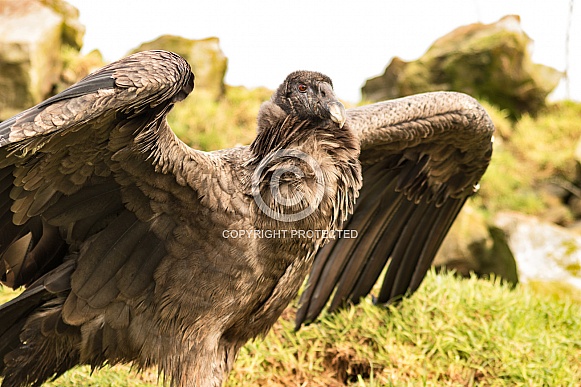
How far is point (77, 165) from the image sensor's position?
9.23 feet

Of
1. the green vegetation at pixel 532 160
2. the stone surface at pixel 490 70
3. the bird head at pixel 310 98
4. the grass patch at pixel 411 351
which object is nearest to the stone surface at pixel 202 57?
the stone surface at pixel 490 70

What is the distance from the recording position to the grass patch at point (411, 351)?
445 centimetres

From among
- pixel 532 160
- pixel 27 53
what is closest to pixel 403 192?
pixel 27 53

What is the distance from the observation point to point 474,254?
22.9ft

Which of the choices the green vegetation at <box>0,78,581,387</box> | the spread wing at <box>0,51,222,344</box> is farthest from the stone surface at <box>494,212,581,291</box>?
the spread wing at <box>0,51,222,344</box>

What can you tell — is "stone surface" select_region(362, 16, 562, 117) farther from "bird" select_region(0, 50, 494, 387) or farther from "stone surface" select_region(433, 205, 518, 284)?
"bird" select_region(0, 50, 494, 387)

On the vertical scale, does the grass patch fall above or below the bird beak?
below

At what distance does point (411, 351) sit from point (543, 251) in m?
4.11

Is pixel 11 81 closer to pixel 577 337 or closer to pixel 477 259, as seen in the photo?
pixel 477 259

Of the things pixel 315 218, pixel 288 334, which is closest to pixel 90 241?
pixel 315 218

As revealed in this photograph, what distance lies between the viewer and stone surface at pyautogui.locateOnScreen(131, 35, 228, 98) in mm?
12141

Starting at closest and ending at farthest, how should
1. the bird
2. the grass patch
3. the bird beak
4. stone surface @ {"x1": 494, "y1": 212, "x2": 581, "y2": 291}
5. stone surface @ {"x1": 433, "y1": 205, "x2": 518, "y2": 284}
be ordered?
the bird, the bird beak, the grass patch, stone surface @ {"x1": 433, "y1": 205, "x2": 518, "y2": 284}, stone surface @ {"x1": 494, "y1": 212, "x2": 581, "y2": 291}

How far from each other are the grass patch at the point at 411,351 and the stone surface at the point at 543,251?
2.42 metres

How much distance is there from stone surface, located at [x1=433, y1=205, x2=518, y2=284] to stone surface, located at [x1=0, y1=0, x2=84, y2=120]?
22.3 ft
